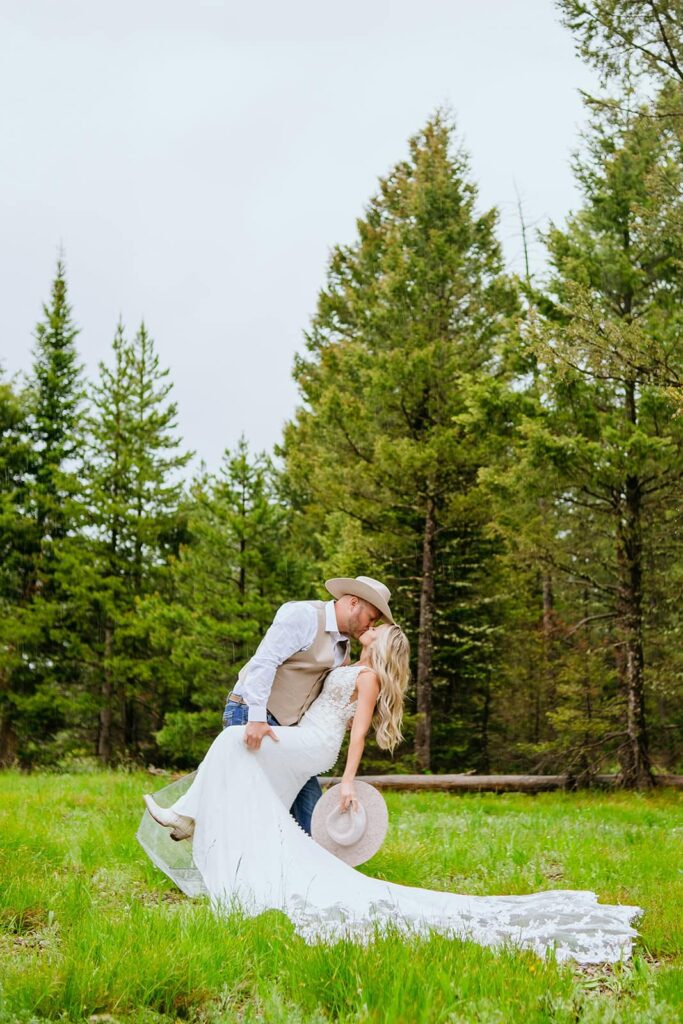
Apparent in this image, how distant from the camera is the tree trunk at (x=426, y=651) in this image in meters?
17.2

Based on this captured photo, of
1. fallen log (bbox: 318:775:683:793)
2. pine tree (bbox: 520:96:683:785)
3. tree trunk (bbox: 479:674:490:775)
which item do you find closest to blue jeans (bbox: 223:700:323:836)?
pine tree (bbox: 520:96:683:785)

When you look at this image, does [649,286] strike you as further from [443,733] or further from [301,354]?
[301,354]

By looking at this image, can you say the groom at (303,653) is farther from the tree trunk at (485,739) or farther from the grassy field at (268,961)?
the tree trunk at (485,739)

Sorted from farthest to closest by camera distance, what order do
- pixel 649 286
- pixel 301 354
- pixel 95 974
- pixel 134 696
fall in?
pixel 301 354 < pixel 134 696 < pixel 649 286 < pixel 95 974

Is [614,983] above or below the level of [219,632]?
below

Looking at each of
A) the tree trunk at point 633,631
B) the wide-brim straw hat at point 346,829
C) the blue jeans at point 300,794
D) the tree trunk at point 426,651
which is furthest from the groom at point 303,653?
the tree trunk at point 426,651

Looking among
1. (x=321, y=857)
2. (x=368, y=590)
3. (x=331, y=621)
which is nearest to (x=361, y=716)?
(x=331, y=621)

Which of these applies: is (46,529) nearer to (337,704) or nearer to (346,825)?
(337,704)

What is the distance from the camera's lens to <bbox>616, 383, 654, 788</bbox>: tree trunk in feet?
44.2

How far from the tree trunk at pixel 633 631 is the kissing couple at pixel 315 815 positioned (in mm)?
8822

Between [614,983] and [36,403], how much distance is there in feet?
86.0

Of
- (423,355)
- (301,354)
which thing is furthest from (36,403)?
(423,355)

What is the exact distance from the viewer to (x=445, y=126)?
824 inches

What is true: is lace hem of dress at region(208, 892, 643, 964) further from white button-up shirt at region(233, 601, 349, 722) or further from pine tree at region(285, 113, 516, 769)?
pine tree at region(285, 113, 516, 769)
